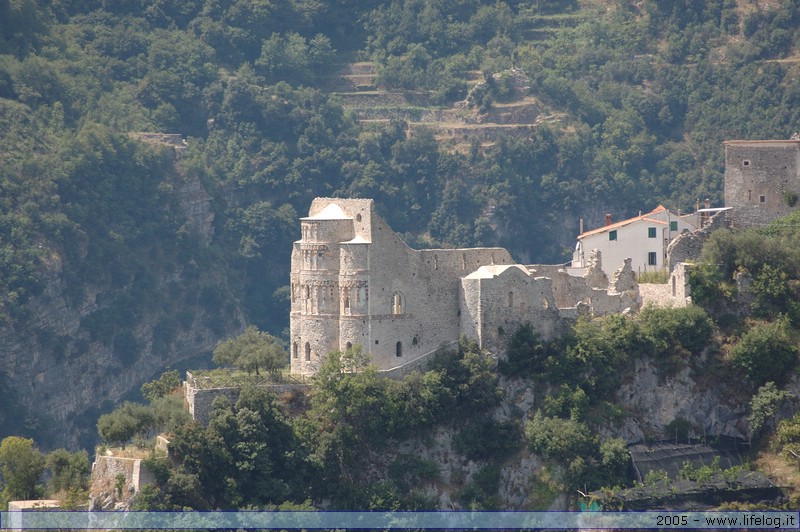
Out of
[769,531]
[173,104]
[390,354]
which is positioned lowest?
[769,531]

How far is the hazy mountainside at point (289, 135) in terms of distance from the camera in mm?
138250

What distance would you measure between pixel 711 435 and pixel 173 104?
201 ft

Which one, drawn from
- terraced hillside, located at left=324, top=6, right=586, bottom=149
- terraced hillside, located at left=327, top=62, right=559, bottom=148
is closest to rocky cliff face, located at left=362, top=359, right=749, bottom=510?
terraced hillside, located at left=324, top=6, right=586, bottom=149

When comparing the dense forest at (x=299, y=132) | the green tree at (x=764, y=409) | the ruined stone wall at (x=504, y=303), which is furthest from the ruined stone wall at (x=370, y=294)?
the dense forest at (x=299, y=132)

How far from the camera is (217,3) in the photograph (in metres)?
161

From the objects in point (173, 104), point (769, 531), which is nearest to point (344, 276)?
point (769, 531)

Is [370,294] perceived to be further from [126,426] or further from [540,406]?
[126,426]

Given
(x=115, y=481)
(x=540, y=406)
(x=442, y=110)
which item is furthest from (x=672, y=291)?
(x=442, y=110)

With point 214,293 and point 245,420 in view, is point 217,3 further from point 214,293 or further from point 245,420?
point 245,420

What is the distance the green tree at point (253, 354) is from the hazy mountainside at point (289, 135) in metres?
31.6

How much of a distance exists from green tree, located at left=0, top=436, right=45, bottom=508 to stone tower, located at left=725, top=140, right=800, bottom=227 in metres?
30.9

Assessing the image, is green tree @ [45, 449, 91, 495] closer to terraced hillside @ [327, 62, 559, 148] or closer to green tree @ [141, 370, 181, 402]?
green tree @ [141, 370, 181, 402]

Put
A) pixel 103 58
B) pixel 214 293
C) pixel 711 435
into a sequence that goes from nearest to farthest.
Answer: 1. pixel 711 435
2. pixel 214 293
3. pixel 103 58

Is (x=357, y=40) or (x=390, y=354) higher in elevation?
(x=357, y=40)
